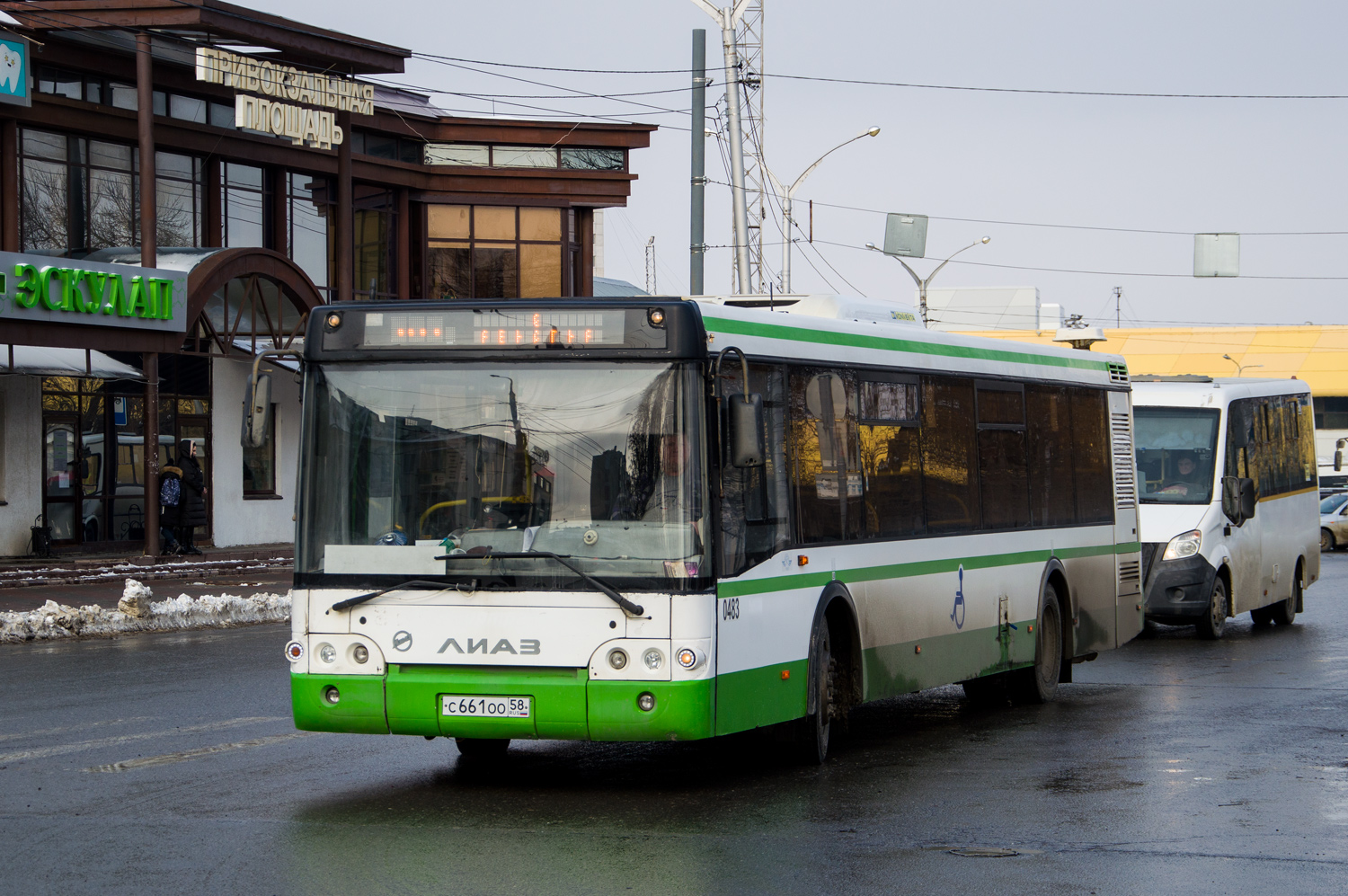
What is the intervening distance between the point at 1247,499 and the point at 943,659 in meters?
9.03

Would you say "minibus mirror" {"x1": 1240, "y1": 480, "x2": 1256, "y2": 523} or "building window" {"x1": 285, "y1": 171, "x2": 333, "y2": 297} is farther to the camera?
"building window" {"x1": 285, "y1": 171, "x2": 333, "y2": 297}

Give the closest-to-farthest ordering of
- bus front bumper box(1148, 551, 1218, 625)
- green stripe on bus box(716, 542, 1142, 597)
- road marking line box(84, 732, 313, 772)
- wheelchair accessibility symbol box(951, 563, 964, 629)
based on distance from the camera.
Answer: green stripe on bus box(716, 542, 1142, 597)
road marking line box(84, 732, 313, 772)
wheelchair accessibility symbol box(951, 563, 964, 629)
bus front bumper box(1148, 551, 1218, 625)

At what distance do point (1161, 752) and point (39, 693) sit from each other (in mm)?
8353

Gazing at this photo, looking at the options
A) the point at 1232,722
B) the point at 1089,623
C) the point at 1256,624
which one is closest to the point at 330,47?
the point at 1256,624

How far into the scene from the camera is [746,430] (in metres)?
8.34

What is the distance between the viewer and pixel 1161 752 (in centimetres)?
1041

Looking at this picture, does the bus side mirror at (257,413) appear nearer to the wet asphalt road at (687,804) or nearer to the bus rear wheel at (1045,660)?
the wet asphalt road at (687,804)

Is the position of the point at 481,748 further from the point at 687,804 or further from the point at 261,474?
the point at 261,474

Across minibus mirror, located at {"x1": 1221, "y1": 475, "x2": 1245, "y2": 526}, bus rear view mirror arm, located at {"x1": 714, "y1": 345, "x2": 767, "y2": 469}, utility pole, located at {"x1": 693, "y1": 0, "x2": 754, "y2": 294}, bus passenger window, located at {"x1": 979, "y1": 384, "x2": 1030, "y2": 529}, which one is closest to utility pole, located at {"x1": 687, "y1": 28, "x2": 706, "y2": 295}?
utility pole, located at {"x1": 693, "y1": 0, "x2": 754, "y2": 294}

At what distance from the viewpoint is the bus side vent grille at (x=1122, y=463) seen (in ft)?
48.1

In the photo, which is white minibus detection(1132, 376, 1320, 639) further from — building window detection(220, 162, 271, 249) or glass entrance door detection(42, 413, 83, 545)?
building window detection(220, 162, 271, 249)

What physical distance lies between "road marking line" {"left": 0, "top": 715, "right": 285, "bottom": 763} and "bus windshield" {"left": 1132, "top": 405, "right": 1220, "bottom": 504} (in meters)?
11.1

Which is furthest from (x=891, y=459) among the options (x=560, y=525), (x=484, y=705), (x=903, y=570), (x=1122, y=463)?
(x=1122, y=463)

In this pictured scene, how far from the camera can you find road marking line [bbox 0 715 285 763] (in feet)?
32.8
